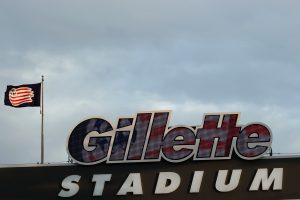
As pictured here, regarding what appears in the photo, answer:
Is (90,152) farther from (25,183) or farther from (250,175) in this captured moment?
(250,175)

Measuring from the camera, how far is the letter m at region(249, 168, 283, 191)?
1850 inches

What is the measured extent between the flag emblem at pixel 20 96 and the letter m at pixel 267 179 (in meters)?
14.7

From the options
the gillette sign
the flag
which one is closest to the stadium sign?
the gillette sign

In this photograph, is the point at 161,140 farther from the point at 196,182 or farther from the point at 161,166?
the point at 196,182

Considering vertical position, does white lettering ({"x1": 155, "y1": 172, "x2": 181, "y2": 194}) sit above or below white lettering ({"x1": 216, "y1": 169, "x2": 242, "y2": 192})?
below

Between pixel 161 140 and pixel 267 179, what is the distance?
626cm

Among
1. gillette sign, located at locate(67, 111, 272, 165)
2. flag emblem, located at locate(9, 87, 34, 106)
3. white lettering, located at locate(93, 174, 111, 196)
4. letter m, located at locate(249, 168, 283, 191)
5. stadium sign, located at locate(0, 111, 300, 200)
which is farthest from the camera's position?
flag emblem, located at locate(9, 87, 34, 106)

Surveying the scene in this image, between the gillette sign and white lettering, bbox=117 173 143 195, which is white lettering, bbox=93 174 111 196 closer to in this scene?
the gillette sign

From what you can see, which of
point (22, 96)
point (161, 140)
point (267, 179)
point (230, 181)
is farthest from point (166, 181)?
point (22, 96)

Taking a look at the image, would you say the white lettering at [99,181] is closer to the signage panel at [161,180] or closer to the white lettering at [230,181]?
the signage panel at [161,180]

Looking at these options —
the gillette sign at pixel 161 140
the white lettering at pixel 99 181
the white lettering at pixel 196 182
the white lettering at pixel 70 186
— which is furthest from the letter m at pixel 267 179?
the white lettering at pixel 70 186

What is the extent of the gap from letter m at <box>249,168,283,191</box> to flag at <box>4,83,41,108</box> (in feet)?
46.4

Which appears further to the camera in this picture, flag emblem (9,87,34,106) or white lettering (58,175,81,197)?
flag emblem (9,87,34,106)

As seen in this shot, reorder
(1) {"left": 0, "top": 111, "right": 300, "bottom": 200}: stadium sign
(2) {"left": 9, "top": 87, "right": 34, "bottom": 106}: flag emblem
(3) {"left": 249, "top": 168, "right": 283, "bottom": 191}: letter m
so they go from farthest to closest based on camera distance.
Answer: (2) {"left": 9, "top": 87, "right": 34, "bottom": 106}: flag emblem, (1) {"left": 0, "top": 111, "right": 300, "bottom": 200}: stadium sign, (3) {"left": 249, "top": 168, "right": 283, "bottom": 191}: letter m
